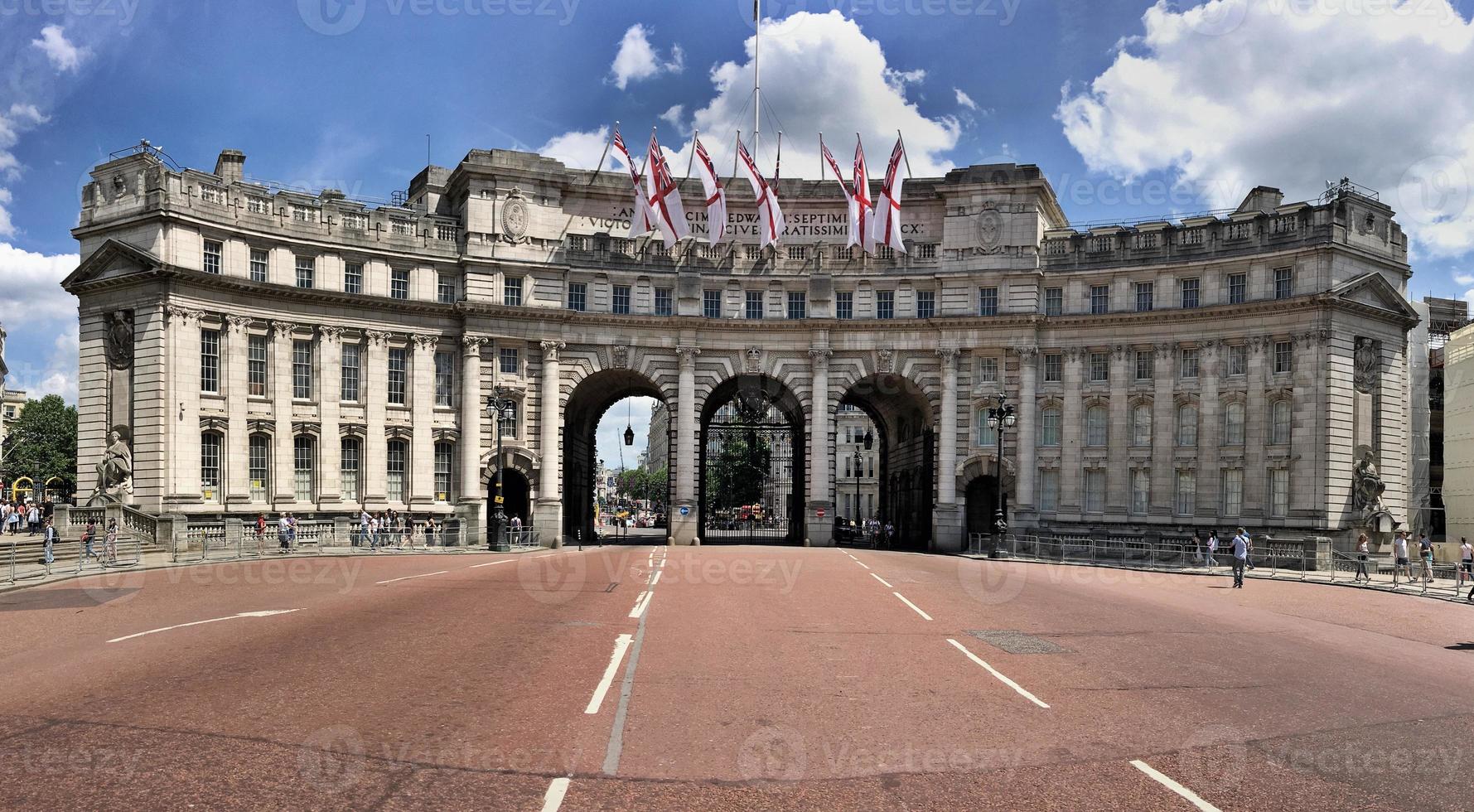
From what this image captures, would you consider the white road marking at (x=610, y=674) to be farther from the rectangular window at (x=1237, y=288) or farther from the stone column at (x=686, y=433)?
the rectangular window at (x=1237, y=288)

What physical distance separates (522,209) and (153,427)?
62.9 ft

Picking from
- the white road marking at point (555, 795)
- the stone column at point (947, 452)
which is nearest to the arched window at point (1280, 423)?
the stone column at point (947, 452)

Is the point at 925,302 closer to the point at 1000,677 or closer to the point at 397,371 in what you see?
the point at 397,371

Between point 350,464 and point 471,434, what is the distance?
5.64m

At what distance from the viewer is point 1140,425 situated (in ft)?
163

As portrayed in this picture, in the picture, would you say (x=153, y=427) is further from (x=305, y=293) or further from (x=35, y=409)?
(x=35, y=409)

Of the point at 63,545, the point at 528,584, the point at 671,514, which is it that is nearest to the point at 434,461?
the point at 671,514

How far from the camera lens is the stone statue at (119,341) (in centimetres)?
4372

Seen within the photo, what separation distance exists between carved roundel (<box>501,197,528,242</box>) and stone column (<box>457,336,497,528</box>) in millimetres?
5439

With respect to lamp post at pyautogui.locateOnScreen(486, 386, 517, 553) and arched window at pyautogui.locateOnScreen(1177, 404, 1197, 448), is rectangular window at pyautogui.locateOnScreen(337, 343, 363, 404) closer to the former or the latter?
lamp post at pyautogui.locateOnScreen(486, 386, 517, 553)

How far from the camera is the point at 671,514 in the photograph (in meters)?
51.4

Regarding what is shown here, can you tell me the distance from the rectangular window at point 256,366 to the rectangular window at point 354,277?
4.49m

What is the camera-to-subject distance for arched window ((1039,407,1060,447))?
50.8 m

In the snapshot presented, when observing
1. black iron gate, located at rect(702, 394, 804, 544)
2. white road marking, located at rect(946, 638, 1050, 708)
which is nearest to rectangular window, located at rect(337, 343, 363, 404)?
black iron gate, located at rect(702, 394, 804, 544)
